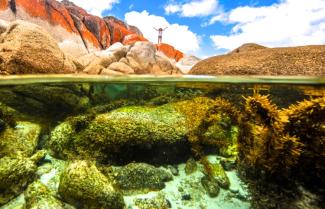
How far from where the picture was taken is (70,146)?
9.71 metres

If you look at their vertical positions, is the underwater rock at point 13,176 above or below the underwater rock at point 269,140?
below

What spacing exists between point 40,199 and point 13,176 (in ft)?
4.78

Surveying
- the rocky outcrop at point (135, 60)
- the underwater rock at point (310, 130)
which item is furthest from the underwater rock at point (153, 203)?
the rocky outcrop at point (135, 60)

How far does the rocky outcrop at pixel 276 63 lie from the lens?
512 inches

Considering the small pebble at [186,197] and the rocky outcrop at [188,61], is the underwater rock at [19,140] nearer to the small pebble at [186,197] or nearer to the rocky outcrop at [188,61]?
the small pebble at [186,197]

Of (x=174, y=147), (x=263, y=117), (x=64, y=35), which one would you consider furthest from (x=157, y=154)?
(x=64, y=35)

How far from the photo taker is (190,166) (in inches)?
365

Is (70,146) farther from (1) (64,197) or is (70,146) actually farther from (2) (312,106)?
(2) (312,106)

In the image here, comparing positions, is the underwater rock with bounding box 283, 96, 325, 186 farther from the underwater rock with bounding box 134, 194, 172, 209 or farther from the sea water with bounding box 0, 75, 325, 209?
the underwater rock with bounding box 134, 194, 172, 209

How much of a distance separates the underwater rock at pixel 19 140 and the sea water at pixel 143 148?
0.03 meters

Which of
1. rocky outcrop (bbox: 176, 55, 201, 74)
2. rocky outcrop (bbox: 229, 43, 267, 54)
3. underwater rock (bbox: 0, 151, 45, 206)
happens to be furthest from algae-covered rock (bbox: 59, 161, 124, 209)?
rocky outcrop (bbox: 176, 55, 201, 74)

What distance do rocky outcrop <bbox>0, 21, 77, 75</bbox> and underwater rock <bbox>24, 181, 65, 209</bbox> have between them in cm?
752

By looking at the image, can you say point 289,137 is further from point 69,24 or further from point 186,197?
point 69,24

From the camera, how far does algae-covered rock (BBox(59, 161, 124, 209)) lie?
682 cm
